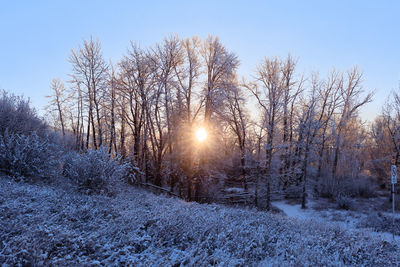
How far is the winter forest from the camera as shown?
13.6 feet

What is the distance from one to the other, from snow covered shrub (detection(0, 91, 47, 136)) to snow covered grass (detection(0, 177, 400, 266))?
20.1 ft

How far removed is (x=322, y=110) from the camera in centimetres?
2355

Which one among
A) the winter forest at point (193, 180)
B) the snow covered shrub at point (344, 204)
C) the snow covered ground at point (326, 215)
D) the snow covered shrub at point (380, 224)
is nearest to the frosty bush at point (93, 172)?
the winter forest at point (193, 180)

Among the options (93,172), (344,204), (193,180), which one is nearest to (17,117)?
(93,172)

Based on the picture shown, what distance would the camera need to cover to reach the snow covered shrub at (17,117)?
36.2ft

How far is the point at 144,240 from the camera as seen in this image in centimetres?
427

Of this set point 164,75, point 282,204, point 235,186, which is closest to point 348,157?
point 282,204

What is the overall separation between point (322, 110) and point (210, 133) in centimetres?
1287

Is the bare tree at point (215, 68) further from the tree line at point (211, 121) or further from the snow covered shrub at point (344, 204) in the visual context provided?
the snow covered shrub at point (344, 204)

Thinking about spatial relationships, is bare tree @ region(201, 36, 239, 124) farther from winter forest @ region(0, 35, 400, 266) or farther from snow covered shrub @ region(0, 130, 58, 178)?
snow covered shrub @ region(0, 130, 58, 178)

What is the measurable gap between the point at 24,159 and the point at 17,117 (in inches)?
176

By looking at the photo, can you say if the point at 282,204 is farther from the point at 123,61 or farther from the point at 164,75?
the point at 123,61

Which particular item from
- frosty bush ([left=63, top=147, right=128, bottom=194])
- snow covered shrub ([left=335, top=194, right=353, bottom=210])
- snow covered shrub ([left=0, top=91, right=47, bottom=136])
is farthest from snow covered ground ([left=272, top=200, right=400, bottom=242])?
snow covered shrub ([left=0, top=91, right=47, bottom=136])

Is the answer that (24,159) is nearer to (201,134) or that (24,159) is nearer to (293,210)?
(201,134)
